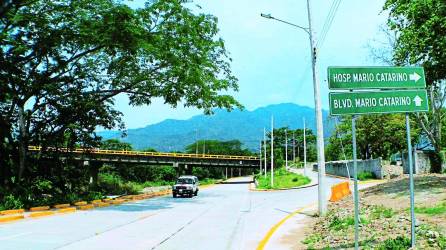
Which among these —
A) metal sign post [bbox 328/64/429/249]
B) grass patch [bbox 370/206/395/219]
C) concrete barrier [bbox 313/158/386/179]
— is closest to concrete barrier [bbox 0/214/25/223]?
grass patch [bbox 370/206/395/219]

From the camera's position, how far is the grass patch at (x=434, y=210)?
39.7 feet

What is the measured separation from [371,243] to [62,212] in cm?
1778

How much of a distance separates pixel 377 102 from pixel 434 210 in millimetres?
4772

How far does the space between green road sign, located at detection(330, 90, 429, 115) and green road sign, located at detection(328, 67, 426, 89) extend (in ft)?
0.59

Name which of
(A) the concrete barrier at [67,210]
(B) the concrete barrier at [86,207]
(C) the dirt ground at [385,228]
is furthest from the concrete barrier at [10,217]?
(C) the dirt ground at [385,228]

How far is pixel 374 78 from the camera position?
9.38m

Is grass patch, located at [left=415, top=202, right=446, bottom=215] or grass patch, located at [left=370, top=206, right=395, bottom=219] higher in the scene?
grass patch, located at [left=415, top=202, right=446, bottom=215]

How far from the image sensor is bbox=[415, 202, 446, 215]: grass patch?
12.1 m

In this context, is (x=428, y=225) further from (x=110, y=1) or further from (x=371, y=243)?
(x=110, y=1)

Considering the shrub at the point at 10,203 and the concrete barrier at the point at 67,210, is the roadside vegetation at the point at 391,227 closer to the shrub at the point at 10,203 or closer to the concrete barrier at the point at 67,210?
the concrete barrier at the point at 67,210

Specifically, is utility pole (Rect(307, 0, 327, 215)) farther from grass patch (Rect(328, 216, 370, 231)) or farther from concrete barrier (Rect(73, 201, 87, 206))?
concrete barrier (Rect(73, 201, 87, 206))

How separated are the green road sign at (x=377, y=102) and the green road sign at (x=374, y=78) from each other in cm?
18

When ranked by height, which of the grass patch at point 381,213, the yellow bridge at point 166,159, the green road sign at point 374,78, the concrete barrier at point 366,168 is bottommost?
the grass patch at point 381,213

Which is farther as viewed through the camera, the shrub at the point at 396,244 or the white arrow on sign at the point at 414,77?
the white arrow on sign at the point at 414,77
